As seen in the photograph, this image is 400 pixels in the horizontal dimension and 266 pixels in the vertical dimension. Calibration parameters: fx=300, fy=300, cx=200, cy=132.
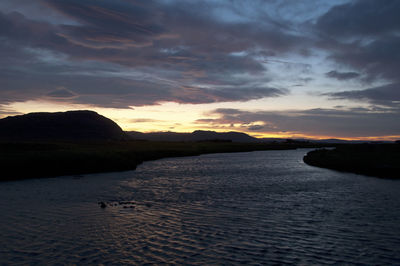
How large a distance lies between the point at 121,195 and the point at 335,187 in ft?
71.4

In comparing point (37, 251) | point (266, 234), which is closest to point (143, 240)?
point (37, 251)

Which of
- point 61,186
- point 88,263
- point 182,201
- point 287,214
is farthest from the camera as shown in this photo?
point 61,186

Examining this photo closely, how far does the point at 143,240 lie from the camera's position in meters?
14.7

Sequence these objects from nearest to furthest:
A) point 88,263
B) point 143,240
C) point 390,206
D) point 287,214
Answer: point 88,263, point 143,240, point 287,214, point 390,206

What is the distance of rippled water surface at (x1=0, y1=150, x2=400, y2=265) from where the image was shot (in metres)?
12.7

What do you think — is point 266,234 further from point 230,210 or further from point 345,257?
point 230,210

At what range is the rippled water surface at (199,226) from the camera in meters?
12.7

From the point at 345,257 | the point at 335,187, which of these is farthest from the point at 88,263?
the point at 335,187

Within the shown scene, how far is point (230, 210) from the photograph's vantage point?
21000 mm

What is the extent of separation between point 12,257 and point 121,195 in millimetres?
14433

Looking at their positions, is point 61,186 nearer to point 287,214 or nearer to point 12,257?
point 12,257

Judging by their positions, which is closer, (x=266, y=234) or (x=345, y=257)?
(x=345, y=257)

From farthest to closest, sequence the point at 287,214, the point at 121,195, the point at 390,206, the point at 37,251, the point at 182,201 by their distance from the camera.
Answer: the point at 121,195 < the point at 182,201 < the point at 390,206 < the point at 287,214 < the point at 37,251

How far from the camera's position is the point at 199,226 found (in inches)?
672
